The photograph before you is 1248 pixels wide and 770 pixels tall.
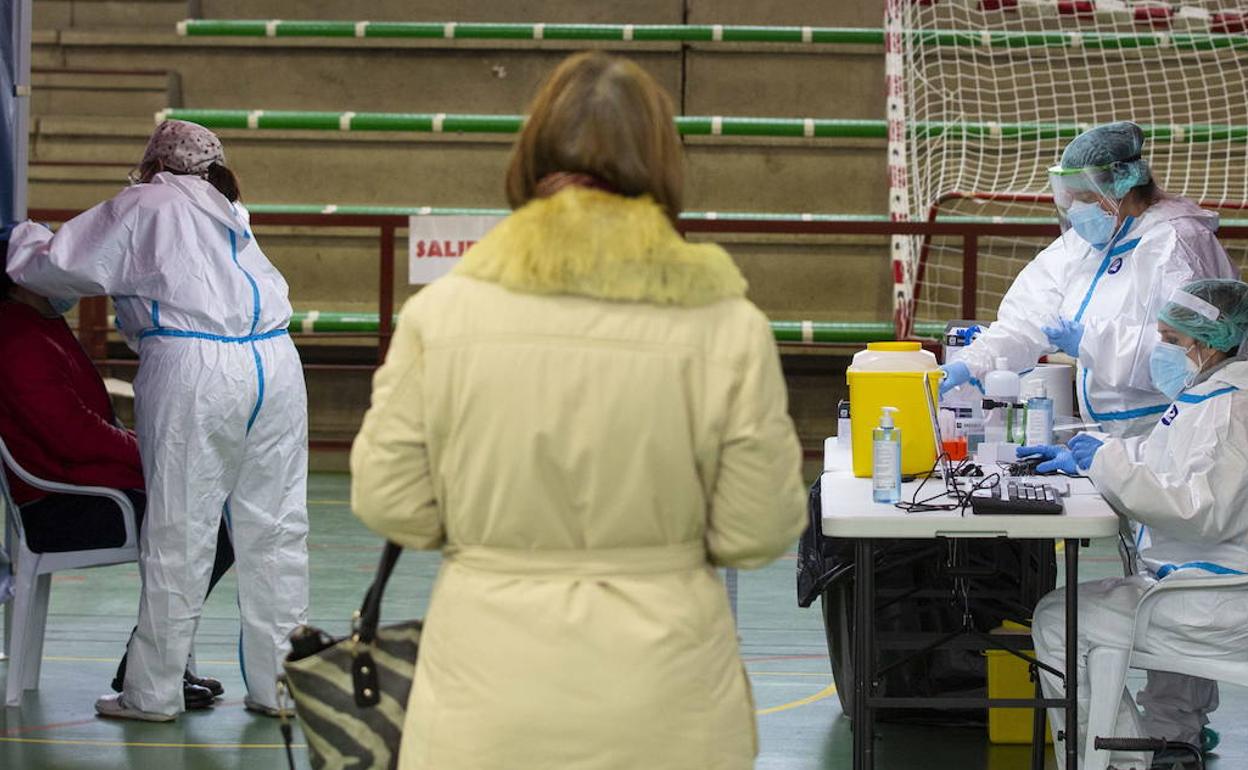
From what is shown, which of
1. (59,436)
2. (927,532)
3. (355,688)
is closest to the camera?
(355,688)

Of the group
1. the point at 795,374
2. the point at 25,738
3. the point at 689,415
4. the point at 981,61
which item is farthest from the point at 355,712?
the point at 981,61

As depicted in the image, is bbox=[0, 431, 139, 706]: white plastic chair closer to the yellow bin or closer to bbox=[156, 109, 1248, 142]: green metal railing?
the yellow bin

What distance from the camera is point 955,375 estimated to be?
4164 mm

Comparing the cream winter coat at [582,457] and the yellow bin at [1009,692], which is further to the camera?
the yellow bin at [1009,692]

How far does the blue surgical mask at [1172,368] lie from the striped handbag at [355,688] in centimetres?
194

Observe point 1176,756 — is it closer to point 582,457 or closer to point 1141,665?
point 1141,665

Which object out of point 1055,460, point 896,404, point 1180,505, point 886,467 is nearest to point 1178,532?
point 1180,505

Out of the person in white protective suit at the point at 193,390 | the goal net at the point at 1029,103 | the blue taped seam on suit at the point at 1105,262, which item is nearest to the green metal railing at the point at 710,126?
the goal net at the point at 1029,103

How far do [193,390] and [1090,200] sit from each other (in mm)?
2306

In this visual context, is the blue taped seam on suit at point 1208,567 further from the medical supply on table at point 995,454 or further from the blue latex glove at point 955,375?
the blue latex glove at point 955,375

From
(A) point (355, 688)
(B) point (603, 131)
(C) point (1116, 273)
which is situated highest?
(B) point (603, 131)

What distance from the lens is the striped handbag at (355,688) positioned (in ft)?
6.87

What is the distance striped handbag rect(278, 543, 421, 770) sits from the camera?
2094mm

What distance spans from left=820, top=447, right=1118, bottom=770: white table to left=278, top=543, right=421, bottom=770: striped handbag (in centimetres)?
108
